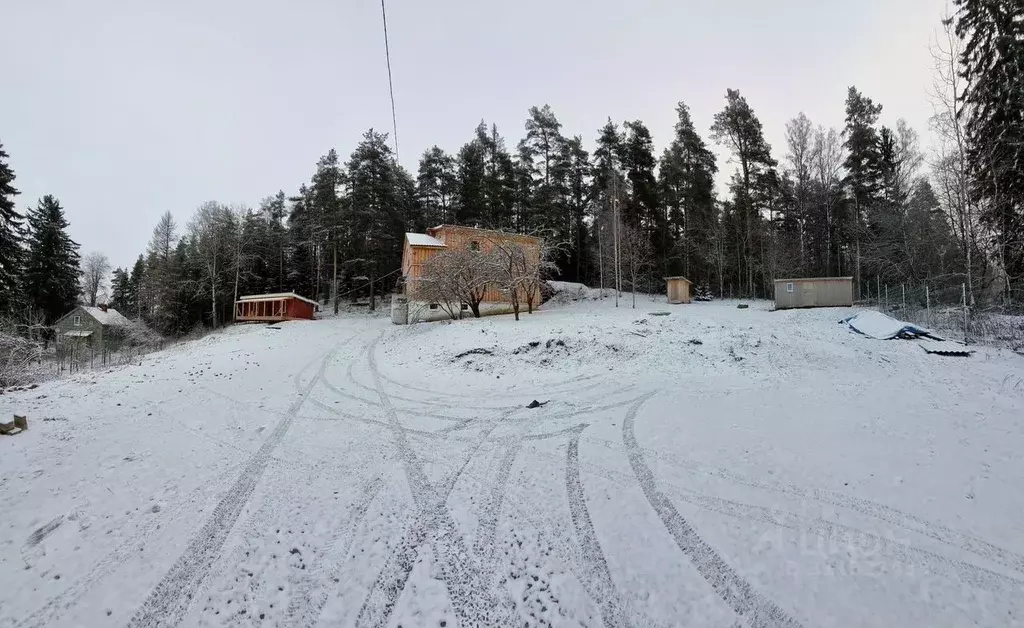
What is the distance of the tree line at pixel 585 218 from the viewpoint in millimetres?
25297

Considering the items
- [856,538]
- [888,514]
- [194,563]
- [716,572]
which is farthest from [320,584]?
[888,514]

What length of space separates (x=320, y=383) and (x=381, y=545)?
27.2 feet

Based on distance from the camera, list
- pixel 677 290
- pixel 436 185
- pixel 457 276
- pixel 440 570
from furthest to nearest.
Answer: pixel 436 185 → pixel 677 290 → pixel 457 276 → pixel 440 570

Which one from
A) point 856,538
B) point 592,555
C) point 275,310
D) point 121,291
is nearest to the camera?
point 592,555

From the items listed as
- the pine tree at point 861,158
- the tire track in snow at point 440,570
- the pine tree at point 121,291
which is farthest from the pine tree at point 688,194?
the pine tree at point 121,291

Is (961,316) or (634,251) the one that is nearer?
(961,316)

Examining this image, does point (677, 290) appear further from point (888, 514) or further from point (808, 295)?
point (888, 514)

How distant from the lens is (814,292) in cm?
2152

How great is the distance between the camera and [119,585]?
10.1 ft

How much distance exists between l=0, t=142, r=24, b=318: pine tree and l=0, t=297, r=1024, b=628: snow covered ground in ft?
68.7

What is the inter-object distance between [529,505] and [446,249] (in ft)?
64.7

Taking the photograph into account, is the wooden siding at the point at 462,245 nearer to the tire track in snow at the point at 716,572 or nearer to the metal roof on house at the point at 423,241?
the metal roof on house at the point at 423,241

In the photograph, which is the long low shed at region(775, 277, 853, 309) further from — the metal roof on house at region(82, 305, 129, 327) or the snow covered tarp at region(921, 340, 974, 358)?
the metal roof on house at region(82, 305, 129, 327)

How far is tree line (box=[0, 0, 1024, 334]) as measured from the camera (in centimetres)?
2530
